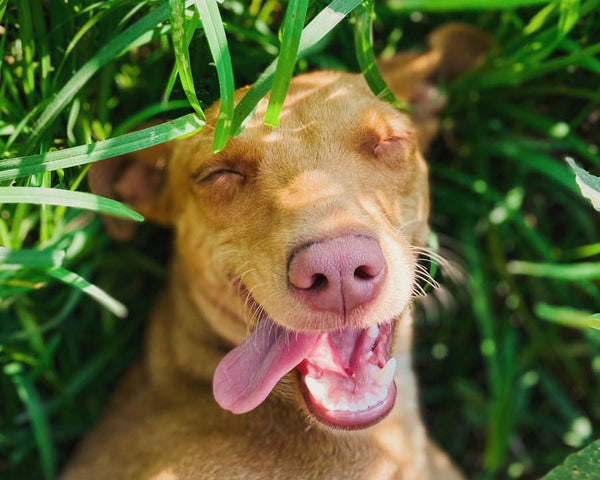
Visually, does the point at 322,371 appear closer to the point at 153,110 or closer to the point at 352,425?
the point at 352,425

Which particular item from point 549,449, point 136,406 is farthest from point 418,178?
point 549,449

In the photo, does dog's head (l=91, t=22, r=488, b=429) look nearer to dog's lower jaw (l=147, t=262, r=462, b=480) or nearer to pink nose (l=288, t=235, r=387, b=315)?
pink nose (l=288, t=235, r=387, b=315)

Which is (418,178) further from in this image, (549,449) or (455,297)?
(549,449)

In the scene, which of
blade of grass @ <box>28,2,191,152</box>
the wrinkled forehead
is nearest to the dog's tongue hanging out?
the wrinkled forehead

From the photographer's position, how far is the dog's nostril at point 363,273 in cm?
249

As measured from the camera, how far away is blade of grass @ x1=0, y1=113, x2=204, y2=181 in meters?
2.64

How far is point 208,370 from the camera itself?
359cm

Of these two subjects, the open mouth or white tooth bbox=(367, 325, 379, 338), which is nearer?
the open mouth

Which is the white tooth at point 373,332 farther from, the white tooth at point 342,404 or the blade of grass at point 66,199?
the blade of grass at point 66,199

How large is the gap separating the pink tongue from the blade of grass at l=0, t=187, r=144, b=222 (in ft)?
2.41

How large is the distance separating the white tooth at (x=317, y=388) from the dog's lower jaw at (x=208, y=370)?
1.68ft

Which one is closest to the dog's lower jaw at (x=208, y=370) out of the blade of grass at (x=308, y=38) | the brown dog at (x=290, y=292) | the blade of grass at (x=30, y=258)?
the brown dog at (x=290, y=292)

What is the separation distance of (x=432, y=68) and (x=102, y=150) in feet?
6.54

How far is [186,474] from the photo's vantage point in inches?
119
